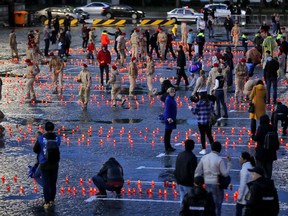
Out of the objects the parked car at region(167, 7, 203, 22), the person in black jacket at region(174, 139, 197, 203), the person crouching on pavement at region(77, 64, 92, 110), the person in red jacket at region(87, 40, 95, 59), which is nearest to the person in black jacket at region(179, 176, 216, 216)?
the person in black jacket at region(174, 139, 197, 203)

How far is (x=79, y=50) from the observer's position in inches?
1900

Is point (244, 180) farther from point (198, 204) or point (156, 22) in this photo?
point (156, 22)

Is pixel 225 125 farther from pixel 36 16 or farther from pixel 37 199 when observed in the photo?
pixel 36 16

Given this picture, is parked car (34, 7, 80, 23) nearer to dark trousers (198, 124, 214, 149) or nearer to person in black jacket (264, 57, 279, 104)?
person in black jacket (264, 57, 279, 104)

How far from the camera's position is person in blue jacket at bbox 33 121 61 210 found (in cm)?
1692

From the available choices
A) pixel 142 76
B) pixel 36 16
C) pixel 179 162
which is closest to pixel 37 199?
pixel 179 162

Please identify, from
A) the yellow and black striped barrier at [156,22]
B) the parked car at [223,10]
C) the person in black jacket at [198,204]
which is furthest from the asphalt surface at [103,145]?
the parked car at [223,10]

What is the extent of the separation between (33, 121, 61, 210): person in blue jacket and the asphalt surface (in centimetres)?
28

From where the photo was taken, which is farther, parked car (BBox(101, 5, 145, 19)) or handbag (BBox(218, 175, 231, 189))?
parked car (BBox(101, 5, 145, 19))

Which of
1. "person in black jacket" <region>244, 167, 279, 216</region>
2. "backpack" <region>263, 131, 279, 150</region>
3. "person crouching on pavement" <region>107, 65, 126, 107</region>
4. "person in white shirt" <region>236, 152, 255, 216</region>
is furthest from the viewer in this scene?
"person crouching on pavement" <region>107, 65, 126, 107</region>

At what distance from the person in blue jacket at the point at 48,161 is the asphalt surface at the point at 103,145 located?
0.93 feet

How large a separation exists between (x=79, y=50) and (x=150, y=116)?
21.1 meters

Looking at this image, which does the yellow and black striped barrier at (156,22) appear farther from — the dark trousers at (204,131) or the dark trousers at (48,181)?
the dark trousers at (48,181)

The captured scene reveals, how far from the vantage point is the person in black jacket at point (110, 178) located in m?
17.5
